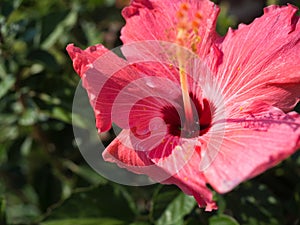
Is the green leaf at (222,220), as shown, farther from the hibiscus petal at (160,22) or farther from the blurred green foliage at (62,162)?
the hibiscus petal at (160,22)

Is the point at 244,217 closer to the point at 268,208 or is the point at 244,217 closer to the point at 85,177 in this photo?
the point at 268,208

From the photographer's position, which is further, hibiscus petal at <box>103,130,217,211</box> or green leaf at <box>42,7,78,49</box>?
green leaf at <box>42,7,78,49</box>

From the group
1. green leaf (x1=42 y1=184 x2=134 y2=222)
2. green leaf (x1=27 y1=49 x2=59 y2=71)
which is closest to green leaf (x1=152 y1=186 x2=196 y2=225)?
green leaf (x1=42 y1=184 x2=134 y2=222)

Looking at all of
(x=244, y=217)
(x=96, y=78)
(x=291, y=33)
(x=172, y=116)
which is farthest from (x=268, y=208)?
(x=96, y=78)

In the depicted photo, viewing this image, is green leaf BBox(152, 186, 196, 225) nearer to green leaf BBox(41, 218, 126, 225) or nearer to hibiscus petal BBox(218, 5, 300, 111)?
green leaf BBox(41, 218, 126, 225)

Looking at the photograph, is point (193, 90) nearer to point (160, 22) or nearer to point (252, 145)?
point (160, 22)
